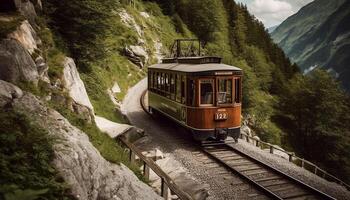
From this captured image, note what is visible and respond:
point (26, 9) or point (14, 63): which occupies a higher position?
point (26, 9)

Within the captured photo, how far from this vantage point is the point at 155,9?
63.6 meters

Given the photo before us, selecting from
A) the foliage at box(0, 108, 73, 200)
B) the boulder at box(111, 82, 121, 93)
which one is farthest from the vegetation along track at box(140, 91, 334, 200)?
the boulder at box(111, 82, 121, 93)

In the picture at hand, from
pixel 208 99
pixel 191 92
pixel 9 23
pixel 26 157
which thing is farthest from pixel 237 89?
pixel 26 157

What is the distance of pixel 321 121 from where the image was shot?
36.6 m

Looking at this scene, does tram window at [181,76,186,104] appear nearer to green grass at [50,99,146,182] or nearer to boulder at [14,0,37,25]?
green grass at [50,99,146,182]

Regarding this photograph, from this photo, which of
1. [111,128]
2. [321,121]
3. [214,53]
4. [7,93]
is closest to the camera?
[7,93]

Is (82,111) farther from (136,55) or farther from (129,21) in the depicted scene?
(129,21)

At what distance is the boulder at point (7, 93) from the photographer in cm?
766

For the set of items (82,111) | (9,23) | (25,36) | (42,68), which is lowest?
(82,111)

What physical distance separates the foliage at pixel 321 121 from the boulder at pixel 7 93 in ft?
102

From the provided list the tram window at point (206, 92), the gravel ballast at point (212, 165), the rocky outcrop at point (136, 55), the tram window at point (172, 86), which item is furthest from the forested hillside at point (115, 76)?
the tram window at point (206, 92)

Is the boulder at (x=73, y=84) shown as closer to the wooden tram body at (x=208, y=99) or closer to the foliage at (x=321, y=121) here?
the wooden tram body at (x=208, y=99)

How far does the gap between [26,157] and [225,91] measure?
11.6 meters

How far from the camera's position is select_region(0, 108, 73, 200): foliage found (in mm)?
5812
